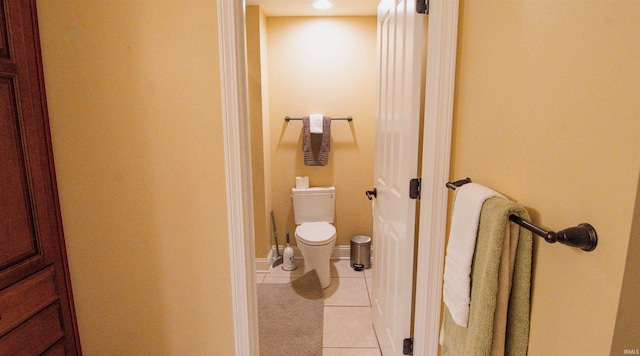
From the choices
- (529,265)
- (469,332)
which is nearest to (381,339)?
(469,332)

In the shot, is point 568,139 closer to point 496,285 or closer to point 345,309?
point 496,285

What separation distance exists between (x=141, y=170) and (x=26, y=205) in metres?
0.36

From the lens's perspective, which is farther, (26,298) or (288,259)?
(288,259)

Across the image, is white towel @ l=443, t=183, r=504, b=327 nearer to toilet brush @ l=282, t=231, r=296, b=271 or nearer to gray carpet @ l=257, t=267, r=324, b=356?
gray carpet @ l=257, t=267, r=324, b=356

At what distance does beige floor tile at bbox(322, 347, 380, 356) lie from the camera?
188 cm

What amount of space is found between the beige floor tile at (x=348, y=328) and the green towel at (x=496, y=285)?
4.27 feet

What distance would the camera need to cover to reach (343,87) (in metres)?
2.96

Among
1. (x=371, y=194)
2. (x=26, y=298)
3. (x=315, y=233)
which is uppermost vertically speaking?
(x=371, y=194)

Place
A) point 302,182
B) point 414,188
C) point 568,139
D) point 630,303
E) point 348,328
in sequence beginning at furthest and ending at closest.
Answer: point 302,182, point 348,328, point 414,188, point 568,139, point 630,303

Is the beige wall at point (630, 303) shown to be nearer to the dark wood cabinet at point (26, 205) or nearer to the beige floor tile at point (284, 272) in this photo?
the dark wood cabinet at point (26, 205)

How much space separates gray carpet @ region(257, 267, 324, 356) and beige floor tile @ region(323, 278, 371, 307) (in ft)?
0.28

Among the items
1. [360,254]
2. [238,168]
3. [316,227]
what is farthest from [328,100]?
[238,168]

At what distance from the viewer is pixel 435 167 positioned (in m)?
1.25

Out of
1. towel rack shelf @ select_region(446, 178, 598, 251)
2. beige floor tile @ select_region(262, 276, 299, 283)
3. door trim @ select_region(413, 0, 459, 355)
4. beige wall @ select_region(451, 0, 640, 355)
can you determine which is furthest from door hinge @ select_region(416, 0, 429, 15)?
beige floor tile @ select_region(262, 276, 299, 283)
